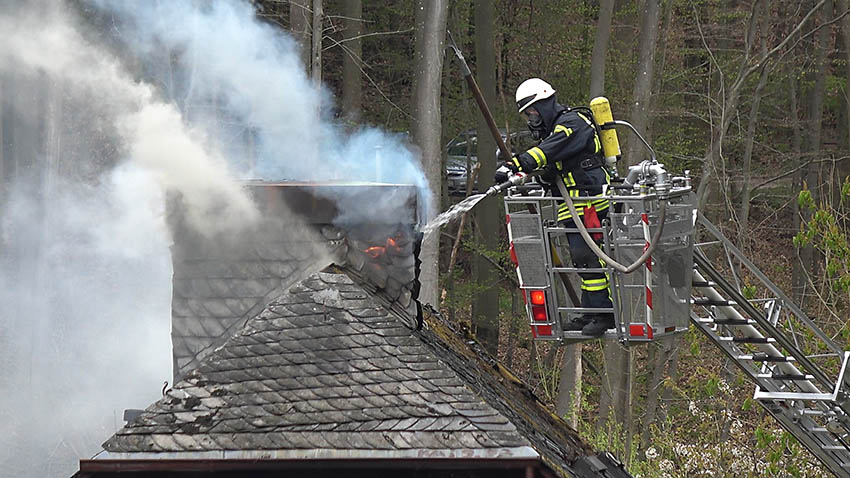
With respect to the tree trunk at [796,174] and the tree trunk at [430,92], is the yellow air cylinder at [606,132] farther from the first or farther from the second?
the tree trunk at [796,174]

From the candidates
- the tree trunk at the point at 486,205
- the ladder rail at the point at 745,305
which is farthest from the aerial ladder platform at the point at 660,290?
the tree trunk at the point at 486,205

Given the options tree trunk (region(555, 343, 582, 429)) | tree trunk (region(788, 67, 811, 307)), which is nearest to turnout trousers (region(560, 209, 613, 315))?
tree trunk (region(555, 343, 582, 429))

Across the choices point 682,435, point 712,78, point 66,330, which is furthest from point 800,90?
point 66,330

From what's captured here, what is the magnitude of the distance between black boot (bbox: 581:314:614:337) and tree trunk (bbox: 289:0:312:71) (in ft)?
36.3

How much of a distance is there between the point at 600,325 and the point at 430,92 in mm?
11549

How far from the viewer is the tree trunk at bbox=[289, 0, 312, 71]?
18.8m

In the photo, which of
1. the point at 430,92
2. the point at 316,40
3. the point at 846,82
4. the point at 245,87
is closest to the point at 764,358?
the point at 245,87

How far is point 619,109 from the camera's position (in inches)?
932

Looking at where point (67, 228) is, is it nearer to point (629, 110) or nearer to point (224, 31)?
point (224, 31)

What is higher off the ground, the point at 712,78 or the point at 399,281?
the point at 712,78

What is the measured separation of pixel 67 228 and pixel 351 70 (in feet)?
20.0

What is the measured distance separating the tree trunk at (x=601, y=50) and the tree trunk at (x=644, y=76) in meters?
0.65

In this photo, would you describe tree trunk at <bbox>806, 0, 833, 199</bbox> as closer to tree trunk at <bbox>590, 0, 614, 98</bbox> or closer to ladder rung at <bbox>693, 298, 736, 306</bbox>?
tree trunk at <bbox>590, 0, 614, 98</bbox>

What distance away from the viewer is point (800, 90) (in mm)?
25938
